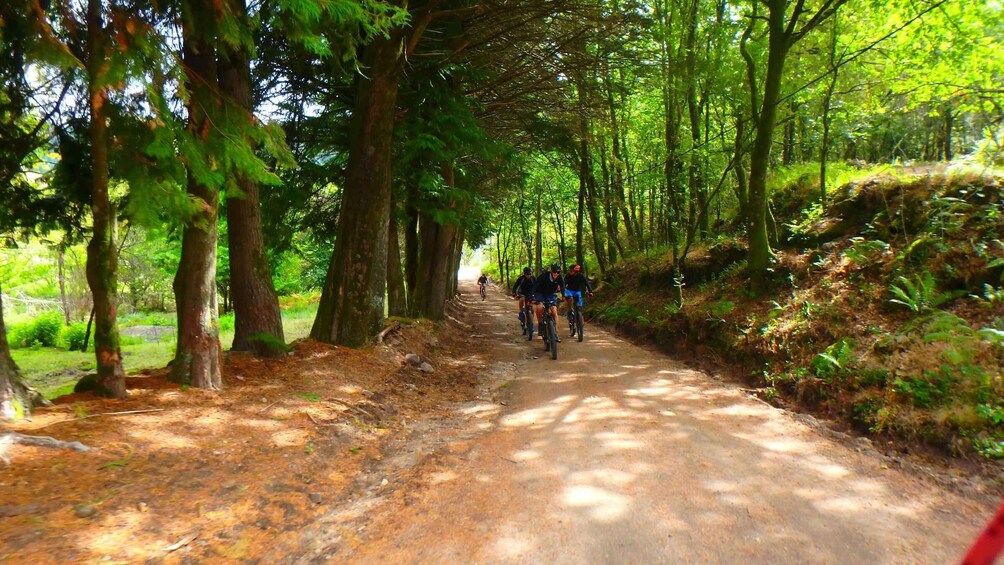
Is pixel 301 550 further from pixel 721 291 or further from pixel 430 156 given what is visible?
pixel 721 291

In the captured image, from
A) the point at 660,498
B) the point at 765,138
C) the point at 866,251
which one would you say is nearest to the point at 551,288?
the point at 765,138

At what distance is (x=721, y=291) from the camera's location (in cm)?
1130

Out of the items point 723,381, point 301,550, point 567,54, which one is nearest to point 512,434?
point 301,550

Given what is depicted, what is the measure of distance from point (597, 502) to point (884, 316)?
5.43m

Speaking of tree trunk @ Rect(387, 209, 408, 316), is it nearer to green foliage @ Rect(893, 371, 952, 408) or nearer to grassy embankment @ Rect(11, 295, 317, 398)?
grassy embankment @ Rect(11, 295, 317, 398)

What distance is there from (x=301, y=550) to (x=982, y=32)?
1337 centimetres

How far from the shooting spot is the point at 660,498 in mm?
3916

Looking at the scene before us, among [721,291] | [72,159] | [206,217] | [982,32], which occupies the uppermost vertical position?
[982,32]

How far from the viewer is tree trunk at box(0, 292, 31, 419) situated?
14.0 feet

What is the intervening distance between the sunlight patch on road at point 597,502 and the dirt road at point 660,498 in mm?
15

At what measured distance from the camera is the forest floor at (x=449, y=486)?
323cm

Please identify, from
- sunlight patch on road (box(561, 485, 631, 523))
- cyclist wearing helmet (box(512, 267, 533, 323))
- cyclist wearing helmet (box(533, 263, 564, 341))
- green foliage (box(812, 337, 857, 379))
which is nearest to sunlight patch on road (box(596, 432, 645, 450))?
sunlight patch on road (box(561, 485, 631, 523))

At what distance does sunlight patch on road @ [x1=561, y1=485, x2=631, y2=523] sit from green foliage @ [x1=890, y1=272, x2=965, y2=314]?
5201 mm

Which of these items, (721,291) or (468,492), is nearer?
(468,492)
